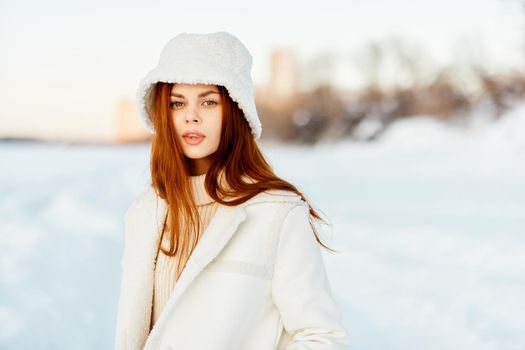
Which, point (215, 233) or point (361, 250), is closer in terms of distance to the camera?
point (215, 233)

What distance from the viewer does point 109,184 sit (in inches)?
354

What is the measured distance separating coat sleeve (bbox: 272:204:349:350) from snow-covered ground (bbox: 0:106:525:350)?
513 millimetres

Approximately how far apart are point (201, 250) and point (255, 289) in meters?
0.16

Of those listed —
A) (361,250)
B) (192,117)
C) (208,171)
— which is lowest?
(361,250)

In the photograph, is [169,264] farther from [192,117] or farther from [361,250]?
[361,250]

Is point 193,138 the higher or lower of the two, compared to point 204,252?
higher

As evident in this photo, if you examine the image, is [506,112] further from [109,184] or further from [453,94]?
[109,184]

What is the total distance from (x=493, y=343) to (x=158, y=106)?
2651mm

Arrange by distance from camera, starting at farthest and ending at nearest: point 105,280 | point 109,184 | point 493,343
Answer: point 109,184
point 105,280
point 493,343

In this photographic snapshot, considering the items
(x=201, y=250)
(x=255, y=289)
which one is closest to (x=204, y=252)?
(x=201, y=250)

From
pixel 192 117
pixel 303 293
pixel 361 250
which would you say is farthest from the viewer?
pixel 361 250

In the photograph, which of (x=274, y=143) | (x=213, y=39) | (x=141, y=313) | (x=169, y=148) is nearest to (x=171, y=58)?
(x=213, y=39)

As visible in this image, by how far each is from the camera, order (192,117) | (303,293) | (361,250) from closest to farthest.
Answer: (303,293) < (192,117) < (361,250)

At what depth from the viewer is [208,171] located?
175 cm
